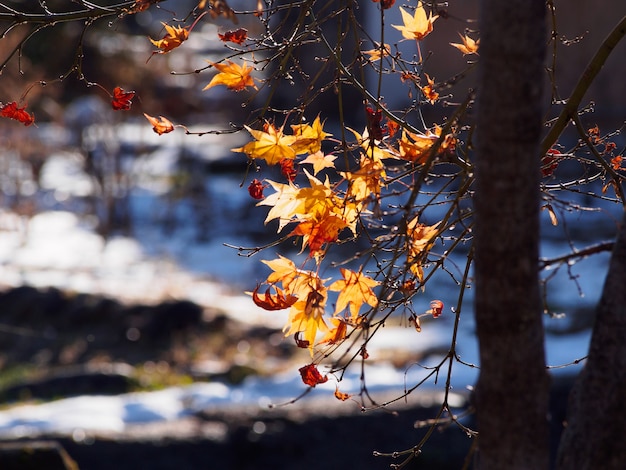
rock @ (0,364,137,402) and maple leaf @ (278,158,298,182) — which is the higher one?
maple leaf @ (278,158,298,182)

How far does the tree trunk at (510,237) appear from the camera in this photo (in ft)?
4.09

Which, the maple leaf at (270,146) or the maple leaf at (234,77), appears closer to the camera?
the maple leaf at (270,146)

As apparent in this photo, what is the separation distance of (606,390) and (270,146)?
0.87 metres

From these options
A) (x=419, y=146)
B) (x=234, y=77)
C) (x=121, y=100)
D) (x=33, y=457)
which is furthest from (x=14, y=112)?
(x=33, y=457)

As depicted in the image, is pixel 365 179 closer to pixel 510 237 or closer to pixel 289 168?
pixel 289 168

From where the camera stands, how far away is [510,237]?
1269 mm

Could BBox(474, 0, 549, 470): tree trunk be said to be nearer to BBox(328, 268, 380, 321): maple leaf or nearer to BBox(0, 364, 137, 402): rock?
BBox(328, 268, 380, 321): maple leaf

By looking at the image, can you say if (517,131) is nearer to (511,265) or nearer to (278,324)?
(511,265)

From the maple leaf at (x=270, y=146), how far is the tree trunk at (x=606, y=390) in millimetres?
753

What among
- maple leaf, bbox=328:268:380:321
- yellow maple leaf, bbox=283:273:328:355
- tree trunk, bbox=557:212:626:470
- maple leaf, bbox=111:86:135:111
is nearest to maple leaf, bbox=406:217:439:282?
maple leaf, bbox=328:268:380:321

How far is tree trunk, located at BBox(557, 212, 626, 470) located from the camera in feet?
4.46

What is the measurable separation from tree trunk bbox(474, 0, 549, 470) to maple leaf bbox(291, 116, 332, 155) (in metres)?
0.68

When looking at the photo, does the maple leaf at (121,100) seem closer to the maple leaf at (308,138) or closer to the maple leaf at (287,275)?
the maple leaf at (308,138)

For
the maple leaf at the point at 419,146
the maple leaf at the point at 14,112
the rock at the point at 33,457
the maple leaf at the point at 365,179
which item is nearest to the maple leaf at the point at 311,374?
the maple leaf at the point at 365,179
